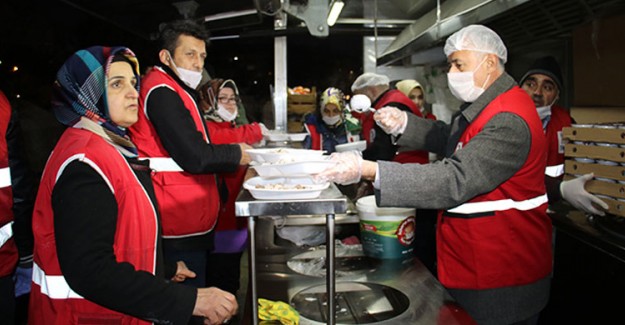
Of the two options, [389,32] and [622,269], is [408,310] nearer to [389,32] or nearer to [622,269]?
[622,269]

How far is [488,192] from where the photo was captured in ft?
4.92

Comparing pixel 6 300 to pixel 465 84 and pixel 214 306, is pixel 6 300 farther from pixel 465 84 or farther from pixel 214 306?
pixel 465 84

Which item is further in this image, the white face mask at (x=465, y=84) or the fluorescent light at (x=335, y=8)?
the fluorescent light at (x=335, y=8)

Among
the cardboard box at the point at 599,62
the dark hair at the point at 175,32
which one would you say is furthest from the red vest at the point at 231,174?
the cardboard box at the point at 599,62

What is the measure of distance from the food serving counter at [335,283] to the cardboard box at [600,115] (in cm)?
145

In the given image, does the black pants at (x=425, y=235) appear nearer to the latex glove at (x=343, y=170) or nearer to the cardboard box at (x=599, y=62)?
the cardboard box at (x=599, y=62)

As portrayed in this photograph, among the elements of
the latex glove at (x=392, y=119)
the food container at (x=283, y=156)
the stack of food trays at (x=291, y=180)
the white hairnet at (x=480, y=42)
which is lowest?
the stack of food trays at (x=291, y=180)

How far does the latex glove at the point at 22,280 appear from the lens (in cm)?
211

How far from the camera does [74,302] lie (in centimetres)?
109

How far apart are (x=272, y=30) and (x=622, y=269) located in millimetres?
4463

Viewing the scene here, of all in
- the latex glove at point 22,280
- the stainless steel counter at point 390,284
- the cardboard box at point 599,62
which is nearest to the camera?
the stainless steel counter at point 390,284

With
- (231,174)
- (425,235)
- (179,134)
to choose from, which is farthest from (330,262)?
(425,235)

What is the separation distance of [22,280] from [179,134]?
1.07 meters

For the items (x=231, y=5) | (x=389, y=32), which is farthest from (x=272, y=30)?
(x=231, y=5)
